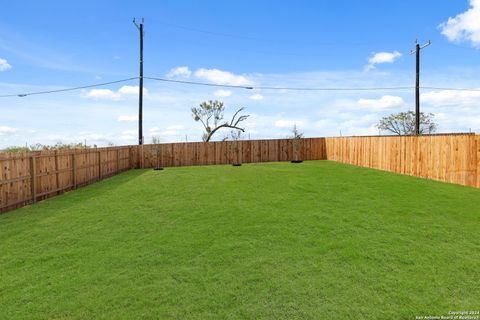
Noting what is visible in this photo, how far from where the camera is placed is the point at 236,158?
20.1m

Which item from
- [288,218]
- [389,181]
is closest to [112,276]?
[288,218]

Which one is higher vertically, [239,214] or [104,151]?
[104,151]

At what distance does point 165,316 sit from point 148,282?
79cm

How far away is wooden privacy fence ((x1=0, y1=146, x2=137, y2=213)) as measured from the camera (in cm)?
817

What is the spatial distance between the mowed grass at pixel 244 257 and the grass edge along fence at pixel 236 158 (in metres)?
1.19

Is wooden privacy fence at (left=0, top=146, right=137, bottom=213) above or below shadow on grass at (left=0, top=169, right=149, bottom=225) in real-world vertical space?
above

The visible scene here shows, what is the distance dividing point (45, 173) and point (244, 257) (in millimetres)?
7833

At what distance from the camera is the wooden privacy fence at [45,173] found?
26.8 ft

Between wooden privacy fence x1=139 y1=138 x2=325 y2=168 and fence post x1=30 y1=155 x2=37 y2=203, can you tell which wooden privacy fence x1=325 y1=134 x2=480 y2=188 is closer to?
wooden privacy fence x1=139 y1=138 x2=325 y2=168

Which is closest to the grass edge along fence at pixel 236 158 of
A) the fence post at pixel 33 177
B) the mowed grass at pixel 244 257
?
the fence post at pixel 33 177

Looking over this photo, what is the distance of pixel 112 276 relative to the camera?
4.23 metres

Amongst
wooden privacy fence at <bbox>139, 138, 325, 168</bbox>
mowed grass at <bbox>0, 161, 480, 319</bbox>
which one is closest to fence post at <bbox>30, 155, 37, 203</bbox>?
mowed grass at <bbox>0, 161, 480, 319</bbox>

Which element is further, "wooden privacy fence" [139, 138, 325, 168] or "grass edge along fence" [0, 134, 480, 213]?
"wooden privacy fence" [139, 138, 325, 168]

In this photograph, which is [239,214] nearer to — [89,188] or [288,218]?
[288,218]
